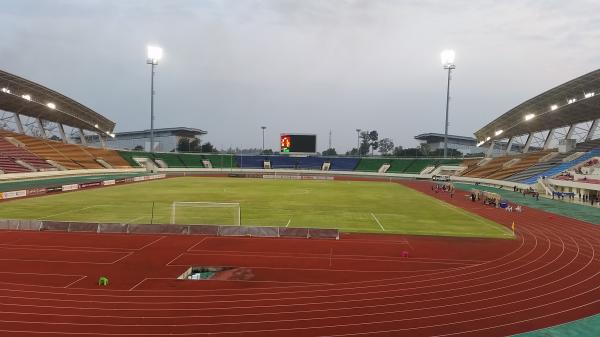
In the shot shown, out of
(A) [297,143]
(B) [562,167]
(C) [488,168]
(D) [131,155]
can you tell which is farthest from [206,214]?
(D) [131,155]

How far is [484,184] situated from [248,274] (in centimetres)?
6655

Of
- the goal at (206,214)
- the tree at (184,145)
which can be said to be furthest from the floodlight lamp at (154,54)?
the goal at (206,214)

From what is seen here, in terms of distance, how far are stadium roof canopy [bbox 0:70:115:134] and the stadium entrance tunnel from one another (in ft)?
193

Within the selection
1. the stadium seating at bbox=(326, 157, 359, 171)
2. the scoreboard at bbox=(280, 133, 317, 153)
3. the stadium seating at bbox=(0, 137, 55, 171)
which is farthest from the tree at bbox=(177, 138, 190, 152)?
the stadium seating at bbox=(0, 137, 55, 171)

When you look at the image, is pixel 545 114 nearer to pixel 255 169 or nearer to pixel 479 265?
pixel 479 265

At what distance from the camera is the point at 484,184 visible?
7200 cm

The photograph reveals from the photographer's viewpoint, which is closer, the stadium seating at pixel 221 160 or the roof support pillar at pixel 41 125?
the roof support pillar at pixel 41 125

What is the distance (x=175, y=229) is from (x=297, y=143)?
2877 inches

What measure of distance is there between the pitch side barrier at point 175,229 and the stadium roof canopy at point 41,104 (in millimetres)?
46120

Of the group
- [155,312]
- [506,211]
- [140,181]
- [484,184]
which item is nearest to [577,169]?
[484,184]

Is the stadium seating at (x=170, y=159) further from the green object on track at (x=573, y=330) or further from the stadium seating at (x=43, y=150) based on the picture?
the green object on track at (x=573, y=330)

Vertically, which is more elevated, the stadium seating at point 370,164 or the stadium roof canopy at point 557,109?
the stadium roof canopy at point 557,109

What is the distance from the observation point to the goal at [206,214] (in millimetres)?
28234

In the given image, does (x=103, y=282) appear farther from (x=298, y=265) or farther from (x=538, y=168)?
(x=538, y=168)
